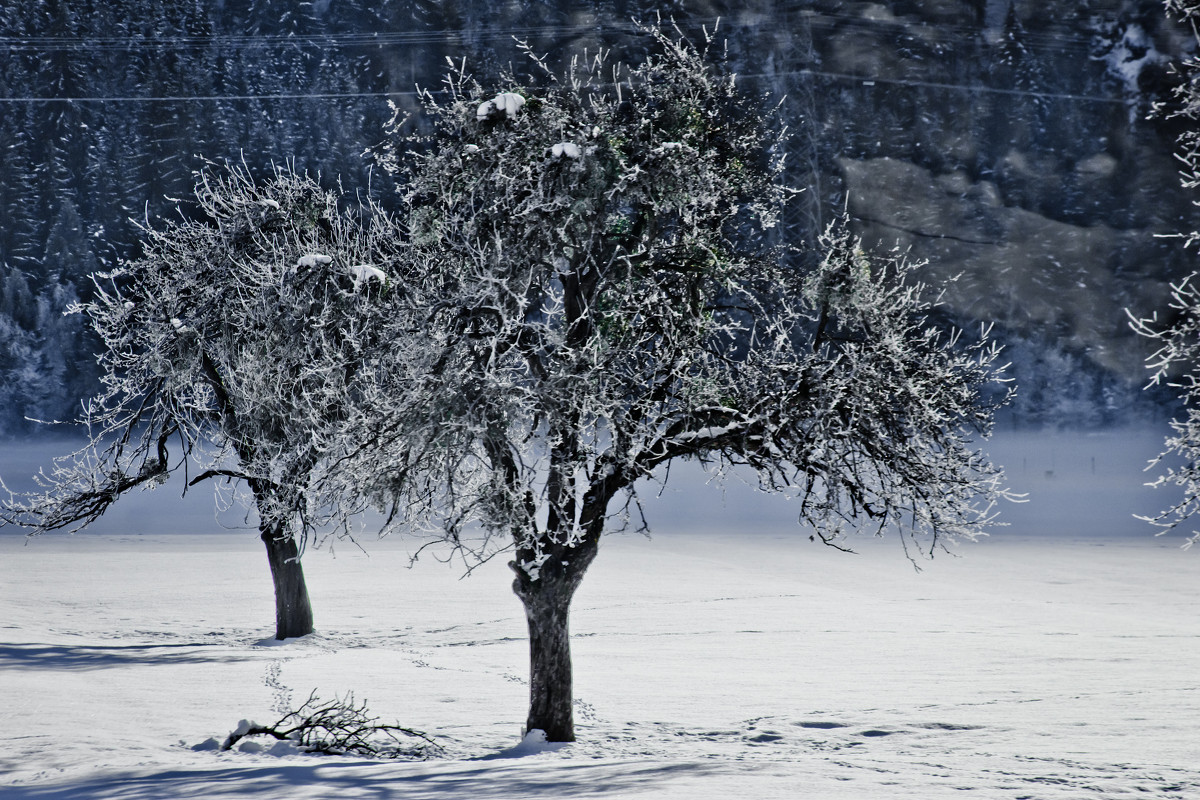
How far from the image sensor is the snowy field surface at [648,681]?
36.6 ft

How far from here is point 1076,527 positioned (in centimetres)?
8250

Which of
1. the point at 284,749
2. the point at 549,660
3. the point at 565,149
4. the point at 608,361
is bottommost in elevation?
the point at 284,749

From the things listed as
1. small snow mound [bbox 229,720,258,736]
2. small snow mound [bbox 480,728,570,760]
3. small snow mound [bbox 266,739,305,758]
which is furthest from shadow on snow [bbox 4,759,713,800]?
small snow mound [bbox 229,720,258,736]

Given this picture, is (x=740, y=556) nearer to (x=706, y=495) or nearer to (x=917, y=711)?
(x=917, y=711)

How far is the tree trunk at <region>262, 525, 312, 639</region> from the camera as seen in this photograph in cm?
2336

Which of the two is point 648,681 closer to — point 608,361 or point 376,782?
point 608,361

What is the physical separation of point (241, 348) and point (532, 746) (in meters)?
10.8

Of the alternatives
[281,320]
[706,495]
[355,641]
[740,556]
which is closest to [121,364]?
[281,320]

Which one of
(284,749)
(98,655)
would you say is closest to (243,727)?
(284,749)

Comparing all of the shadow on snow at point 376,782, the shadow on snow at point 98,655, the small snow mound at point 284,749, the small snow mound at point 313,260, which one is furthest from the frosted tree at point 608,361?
the shadow on snow at point 98,655

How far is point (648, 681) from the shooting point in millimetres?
19578

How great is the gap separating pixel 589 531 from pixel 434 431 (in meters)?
2.63

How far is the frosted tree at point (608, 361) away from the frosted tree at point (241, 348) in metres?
5.85

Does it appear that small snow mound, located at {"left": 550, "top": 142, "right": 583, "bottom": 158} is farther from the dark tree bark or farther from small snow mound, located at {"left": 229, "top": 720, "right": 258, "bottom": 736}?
small snow mound, located at {"left": 229, "top": 720, "right": 258, "bottom": 736}
